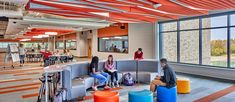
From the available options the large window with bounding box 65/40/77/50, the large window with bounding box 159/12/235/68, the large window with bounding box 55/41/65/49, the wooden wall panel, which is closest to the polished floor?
the large window with bounding box 159/12/235/68

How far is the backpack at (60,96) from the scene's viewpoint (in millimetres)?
4129

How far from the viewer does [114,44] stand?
13422 mm

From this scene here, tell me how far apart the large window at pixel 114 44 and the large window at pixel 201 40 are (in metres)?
3.07

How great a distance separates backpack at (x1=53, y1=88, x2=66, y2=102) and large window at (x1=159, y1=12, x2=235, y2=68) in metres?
6.11

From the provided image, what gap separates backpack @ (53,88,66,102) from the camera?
413cm

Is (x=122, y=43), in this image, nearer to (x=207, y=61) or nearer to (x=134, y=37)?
(x=134, y=37)

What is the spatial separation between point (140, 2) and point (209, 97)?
9.88ft

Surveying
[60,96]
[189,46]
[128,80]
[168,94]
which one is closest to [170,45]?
[189,46]

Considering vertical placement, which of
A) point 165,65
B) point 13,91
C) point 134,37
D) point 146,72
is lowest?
point 13,91

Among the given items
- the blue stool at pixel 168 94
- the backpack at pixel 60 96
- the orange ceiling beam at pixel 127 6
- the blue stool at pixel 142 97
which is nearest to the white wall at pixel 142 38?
the orange ceiling beam at pixel 127 6

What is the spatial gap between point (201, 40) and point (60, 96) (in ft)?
21.2

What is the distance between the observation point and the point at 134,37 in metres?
11.0

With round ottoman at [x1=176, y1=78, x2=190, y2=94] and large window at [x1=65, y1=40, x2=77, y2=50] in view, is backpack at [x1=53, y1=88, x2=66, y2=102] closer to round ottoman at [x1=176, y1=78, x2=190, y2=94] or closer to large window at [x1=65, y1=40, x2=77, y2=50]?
round ottoman at [x1=176, y1=78, x2=190, y2=94]

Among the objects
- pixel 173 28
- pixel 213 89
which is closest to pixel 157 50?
pixel 173 28
